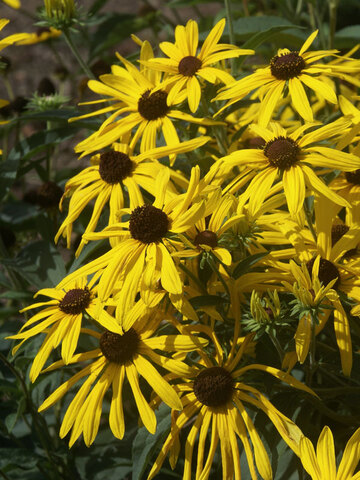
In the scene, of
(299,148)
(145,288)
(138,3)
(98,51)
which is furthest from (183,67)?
(138,3)

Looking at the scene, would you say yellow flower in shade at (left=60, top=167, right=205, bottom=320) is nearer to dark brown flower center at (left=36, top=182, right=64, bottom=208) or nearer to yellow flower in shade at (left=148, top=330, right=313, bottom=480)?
yellow flower in shade at (left=148, top=330, right=313, bottom=480)

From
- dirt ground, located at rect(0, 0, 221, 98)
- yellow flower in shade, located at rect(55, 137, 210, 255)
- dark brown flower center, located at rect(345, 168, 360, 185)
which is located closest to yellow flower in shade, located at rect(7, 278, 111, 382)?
yellow flower in shade, located at rect(55, 137, 210, 255)

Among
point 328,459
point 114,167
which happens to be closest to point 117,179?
point 114,167

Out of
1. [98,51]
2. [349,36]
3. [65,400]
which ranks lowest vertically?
[65,400]

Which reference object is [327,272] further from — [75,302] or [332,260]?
[75,302]

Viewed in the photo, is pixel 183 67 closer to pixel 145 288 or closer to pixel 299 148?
pixel 299 148

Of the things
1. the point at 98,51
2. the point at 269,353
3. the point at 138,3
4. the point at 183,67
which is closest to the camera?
the point at 269,353
